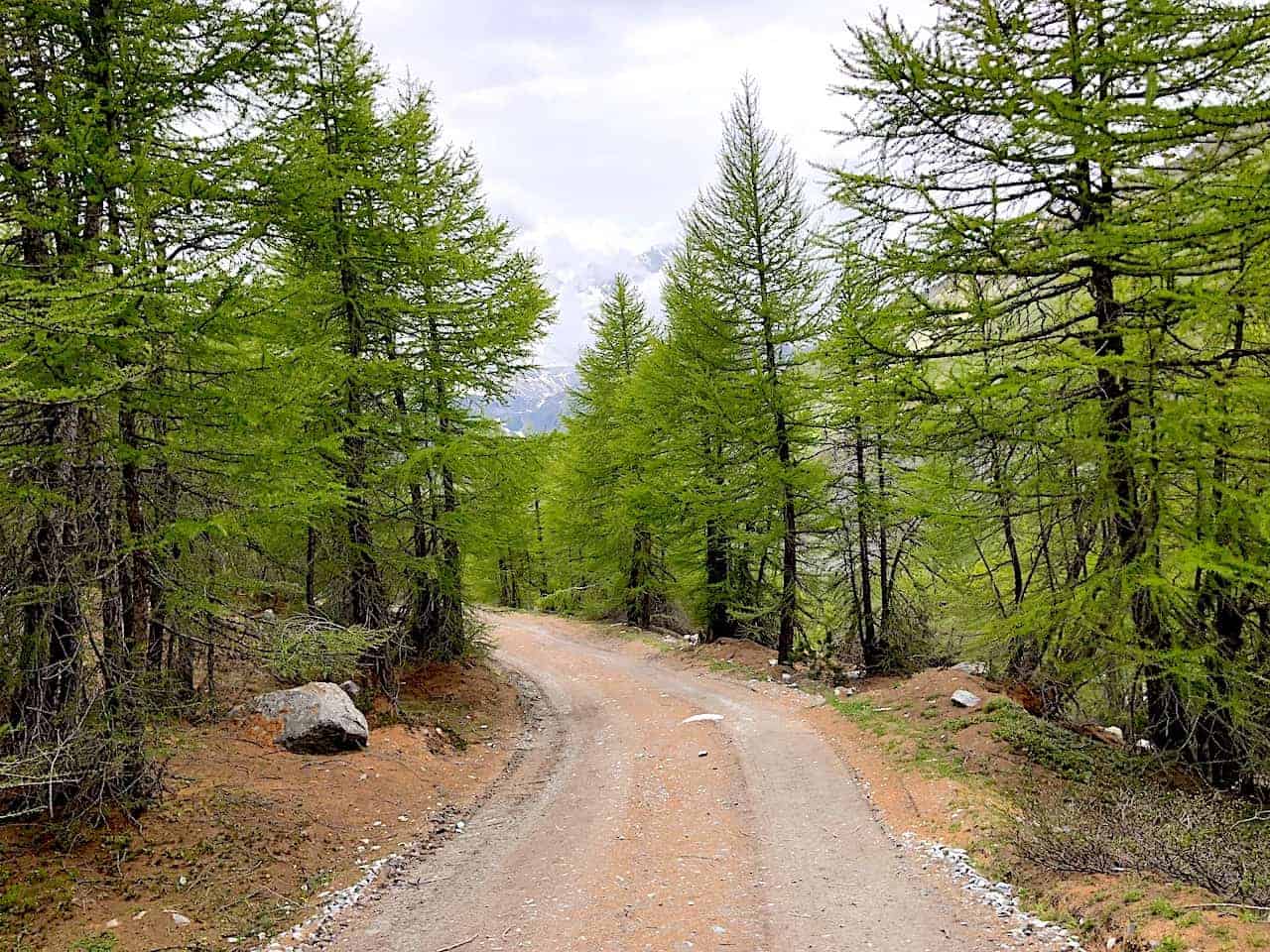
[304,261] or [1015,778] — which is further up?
[304,261]

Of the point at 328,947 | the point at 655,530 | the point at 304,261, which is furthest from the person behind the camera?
the point at 655,530

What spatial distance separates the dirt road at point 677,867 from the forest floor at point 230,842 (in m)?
0.76

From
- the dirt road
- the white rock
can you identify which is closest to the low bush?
the dirt road

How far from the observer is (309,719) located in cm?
1068

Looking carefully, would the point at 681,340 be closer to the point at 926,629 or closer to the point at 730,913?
the point at 926,629

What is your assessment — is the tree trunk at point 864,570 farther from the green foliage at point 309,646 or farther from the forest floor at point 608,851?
the green foliage at point 309,646

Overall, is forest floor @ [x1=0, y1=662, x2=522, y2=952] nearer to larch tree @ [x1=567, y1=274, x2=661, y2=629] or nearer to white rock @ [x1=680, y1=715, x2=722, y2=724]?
white rock @ [x1=680, y1=715, x2=722, y2=724]

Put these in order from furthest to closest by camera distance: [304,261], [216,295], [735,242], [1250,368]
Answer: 1. [735,242]
2. [304,261]
3. [1250,368]
4. [216,295]

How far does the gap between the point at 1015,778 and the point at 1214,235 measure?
6615mm

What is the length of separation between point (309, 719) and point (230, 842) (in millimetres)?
3074

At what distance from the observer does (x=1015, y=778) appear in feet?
30.5

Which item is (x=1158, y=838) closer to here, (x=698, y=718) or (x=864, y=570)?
(x=698, y=718)

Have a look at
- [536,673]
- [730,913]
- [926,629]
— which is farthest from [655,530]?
[730,913]

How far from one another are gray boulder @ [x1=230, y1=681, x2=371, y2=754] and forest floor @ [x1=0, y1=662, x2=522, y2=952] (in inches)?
10.7
